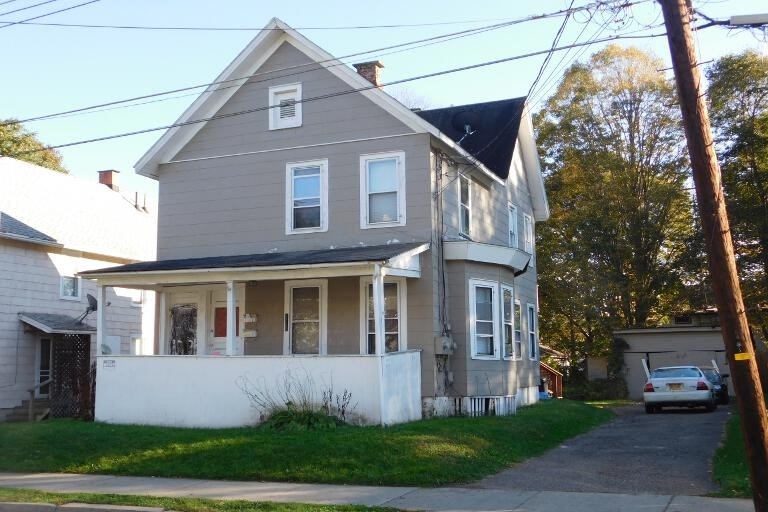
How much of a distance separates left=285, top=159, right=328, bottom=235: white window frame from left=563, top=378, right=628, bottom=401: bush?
20591 mm

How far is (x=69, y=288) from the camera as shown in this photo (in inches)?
921

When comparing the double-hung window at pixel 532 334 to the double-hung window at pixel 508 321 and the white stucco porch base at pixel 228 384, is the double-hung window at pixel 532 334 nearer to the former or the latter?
the double-hung window at pixel 508 321

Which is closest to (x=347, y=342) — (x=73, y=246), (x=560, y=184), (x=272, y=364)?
(x=272, y=364)

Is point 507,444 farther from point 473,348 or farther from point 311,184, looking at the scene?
point 311,184

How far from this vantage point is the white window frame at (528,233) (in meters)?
25.3

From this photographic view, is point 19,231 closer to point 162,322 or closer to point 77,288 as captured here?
point 77,288

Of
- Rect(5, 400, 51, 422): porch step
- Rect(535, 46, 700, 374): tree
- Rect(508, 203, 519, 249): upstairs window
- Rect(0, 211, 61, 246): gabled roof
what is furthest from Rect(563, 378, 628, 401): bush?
Rect(0, 211, 61, 246): gabled roof

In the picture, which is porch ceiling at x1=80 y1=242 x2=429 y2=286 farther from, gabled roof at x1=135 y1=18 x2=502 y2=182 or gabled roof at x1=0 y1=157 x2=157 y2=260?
gabled roof at x1=0 y1=157 x2=157 y2=260

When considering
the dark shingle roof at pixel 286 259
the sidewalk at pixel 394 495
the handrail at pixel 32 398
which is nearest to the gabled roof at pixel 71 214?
the handrail at pixel 32 398

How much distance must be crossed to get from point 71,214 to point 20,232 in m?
3.50

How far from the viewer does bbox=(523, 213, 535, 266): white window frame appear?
995 inches

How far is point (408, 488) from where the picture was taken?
435 inches

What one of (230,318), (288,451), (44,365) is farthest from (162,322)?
(288,451)

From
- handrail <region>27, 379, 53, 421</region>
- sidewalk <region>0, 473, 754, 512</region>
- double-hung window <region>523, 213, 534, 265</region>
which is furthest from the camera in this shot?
double-hung window <region>523, 213, 534, 265</region>
